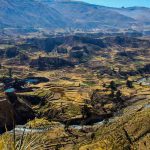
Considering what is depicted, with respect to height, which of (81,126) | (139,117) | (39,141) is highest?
(39,141)

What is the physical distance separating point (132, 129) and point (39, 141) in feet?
420

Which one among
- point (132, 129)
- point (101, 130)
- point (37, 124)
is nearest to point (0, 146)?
point (132, 129)

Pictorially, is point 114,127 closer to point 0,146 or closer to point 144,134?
point 144,134

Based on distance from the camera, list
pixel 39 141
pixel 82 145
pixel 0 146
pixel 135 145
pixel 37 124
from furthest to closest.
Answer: pixel 37 124 → pixel 82 145 → pixel 135 145 → pixel 39 141 → pixel 0 146

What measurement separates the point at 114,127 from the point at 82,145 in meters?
17.6

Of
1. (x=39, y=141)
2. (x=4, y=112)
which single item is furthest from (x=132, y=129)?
(x=39, y=141)

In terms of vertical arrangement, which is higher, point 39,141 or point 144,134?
point 39,141

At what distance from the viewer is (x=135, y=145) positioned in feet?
481

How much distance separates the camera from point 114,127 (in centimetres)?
16725

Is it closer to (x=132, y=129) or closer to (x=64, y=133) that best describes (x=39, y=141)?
(x=132, y=129)

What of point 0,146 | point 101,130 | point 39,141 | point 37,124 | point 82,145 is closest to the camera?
point 0,146

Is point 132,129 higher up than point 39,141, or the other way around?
point 39,141

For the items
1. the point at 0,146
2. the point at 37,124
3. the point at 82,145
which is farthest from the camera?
the point at 37,124

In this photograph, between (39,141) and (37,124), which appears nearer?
(39,141)
